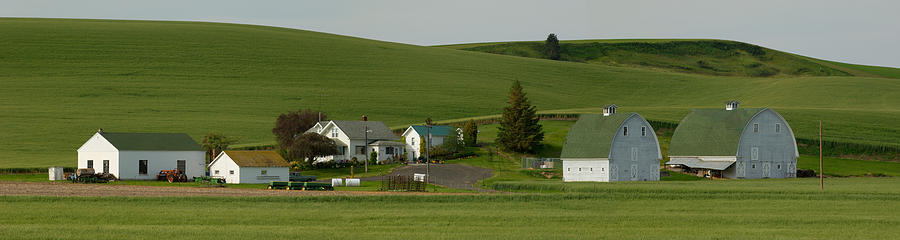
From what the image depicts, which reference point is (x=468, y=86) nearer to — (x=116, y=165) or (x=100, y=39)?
(x=100, y=39)

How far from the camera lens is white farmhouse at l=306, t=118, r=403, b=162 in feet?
333

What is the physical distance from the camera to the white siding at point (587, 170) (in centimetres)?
8669

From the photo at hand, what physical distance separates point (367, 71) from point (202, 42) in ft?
95.6

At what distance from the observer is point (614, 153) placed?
87.0m

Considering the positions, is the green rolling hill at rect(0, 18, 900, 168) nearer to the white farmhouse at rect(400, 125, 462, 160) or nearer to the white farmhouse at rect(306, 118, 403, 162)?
the white farmhouse at rect(306, 118, 403, 162)

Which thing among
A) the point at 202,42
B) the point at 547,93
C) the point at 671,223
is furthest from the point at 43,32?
the point at 671,223

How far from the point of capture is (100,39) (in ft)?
524

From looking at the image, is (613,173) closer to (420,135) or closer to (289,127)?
(420,135)

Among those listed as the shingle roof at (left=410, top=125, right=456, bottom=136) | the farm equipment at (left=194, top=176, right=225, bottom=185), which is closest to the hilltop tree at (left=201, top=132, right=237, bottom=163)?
the farm equipment at (left=194, top=176, right=225, bottom=185)

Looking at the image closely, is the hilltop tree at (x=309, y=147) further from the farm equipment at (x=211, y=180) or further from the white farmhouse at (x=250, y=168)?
the farm equipment at (x=211, y=180)

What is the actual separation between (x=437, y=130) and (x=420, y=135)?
10.2 feet

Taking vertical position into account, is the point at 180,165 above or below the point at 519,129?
below

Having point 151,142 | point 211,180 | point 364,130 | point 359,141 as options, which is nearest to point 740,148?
point 359,141

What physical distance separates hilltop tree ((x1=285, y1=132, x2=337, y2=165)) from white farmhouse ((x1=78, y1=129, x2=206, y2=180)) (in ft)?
29.3
